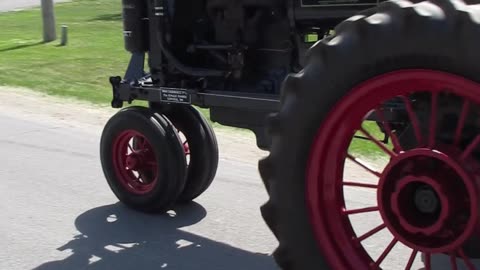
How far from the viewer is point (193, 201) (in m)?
5.77

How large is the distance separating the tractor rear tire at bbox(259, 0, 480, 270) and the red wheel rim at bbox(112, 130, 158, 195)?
2306mm

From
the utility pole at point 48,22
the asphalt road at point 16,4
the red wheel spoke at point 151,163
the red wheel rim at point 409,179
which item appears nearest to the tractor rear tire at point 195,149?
the red wheel spoke at point 151,163

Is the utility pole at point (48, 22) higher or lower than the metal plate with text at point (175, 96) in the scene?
lower

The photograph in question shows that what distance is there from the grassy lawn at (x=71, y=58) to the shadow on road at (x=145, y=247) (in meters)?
2.66

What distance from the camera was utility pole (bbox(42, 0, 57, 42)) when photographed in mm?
17578

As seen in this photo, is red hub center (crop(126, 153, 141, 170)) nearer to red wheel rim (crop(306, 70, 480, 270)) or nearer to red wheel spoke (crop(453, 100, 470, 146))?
red wheel rim (crop(306, 70, 480, 270))

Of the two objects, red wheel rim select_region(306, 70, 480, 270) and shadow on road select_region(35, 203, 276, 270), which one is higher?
red wheel rim select_region(306, 70, 480, 270)

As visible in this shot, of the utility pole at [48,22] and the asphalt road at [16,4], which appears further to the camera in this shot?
the asphalt road at [16,4]

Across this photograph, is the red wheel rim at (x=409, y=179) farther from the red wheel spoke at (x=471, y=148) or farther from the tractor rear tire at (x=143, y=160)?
the tractor rear tire at (x=143, y=160)

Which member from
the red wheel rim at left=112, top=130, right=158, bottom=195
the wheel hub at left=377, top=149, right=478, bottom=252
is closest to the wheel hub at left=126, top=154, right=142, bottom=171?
the red wheel rim at left=112, top=130, right=158, bottom=195

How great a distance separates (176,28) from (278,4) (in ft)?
2.76

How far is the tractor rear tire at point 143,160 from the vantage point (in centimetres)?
520

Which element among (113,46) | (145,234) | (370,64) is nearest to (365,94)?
(370,64)

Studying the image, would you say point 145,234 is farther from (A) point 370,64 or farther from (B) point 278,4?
(A) point 370,64
